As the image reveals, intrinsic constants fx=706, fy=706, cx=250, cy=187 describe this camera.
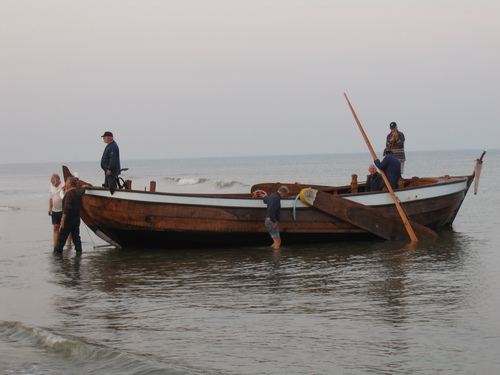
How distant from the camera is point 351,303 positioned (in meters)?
8.23

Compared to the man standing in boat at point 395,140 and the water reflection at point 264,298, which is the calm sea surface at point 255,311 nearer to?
the water reflection at point 264,298

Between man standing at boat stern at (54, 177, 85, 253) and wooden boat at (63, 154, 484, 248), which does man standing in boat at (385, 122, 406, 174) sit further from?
man standing at boat stern at (54, 177, 85, 253)

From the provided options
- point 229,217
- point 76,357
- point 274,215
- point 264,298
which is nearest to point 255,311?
point 264,298

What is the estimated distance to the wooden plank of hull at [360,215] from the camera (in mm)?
13305

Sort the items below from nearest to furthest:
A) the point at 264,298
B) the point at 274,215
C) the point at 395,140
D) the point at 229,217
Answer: the point at 264,298, the point at 274,215, the point at 229,217, the point at 395,140

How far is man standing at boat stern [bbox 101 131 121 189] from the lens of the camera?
1291 cm

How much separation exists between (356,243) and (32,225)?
1014 centimetres

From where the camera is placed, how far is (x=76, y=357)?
257 inches

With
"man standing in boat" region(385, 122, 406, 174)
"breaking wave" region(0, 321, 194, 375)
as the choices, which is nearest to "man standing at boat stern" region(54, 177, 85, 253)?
"breaking wave" region(0, 321, 194, 375)

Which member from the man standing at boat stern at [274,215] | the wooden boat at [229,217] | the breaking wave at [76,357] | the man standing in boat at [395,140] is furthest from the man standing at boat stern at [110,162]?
the man standing in boat at [395,140]

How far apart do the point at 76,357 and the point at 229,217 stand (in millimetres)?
6760

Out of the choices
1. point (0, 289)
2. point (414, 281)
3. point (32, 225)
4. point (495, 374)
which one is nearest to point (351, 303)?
point (414, 281)

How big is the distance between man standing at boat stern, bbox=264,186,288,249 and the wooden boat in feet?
0.85

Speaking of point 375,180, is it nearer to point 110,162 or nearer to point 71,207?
point 110,162
